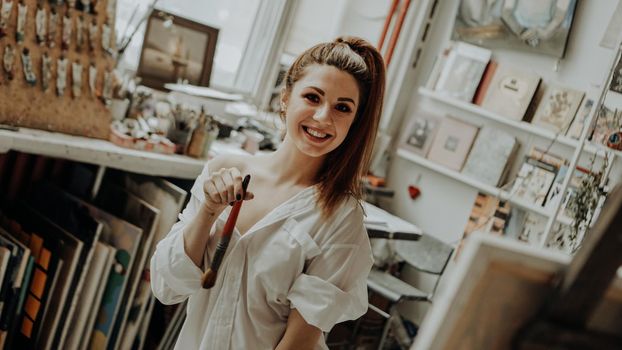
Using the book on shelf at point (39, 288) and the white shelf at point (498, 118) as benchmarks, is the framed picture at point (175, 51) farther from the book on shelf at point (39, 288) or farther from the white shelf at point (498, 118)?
the white shelf at point (498, 118)

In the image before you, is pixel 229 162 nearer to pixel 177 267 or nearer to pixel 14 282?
pixel 177 267

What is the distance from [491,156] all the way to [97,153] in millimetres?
2230

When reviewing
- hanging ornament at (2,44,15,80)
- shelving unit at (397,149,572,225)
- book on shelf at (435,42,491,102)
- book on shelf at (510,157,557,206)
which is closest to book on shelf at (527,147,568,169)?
book on shelf at (510,157,557,206)

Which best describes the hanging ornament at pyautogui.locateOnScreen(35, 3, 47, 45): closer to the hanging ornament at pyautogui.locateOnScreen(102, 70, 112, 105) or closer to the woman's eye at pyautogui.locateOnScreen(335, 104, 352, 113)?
the hanging ornament at pyautogui.locateOnScreen(102, 70, 112, 105)

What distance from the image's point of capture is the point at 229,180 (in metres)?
1.24

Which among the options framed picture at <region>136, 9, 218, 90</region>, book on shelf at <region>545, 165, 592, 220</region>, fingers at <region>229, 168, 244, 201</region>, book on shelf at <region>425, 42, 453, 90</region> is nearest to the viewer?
fingers at <region>229, 168, 244, 201</region>

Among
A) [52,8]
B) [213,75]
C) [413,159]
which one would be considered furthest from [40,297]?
[413,159]

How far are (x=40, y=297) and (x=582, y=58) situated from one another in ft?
9.50

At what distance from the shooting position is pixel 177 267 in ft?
4.42

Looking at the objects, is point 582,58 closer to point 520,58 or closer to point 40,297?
point 520,58

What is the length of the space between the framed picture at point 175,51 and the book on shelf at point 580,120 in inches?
76.8

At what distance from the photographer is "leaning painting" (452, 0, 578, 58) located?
10.4ft

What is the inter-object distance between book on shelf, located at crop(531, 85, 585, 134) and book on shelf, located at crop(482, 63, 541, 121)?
8 centimetres

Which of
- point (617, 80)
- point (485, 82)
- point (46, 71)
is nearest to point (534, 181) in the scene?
point (485, 82)
